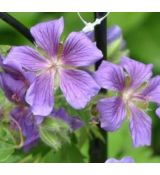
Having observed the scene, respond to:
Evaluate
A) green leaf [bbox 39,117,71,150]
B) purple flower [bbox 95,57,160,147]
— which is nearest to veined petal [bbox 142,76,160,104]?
purple flower [bbox 95,57,160,147]

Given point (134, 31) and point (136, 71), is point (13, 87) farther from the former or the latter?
point (134, 31)

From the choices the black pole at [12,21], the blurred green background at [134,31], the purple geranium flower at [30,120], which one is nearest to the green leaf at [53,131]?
the purple geranium flower at [30,120]

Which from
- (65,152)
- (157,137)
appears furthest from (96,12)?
(157,137)

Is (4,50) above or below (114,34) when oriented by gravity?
above

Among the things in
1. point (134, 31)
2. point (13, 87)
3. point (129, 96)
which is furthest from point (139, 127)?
point (134, 31)

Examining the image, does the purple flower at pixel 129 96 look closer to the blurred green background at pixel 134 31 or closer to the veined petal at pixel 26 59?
the veined petal at pixel 26 59

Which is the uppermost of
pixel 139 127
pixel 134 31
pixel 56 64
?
pixel 56 64

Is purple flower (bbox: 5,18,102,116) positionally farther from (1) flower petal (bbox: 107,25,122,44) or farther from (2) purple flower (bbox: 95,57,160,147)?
(1) flower petal (bbox: 107,25,122,44)
